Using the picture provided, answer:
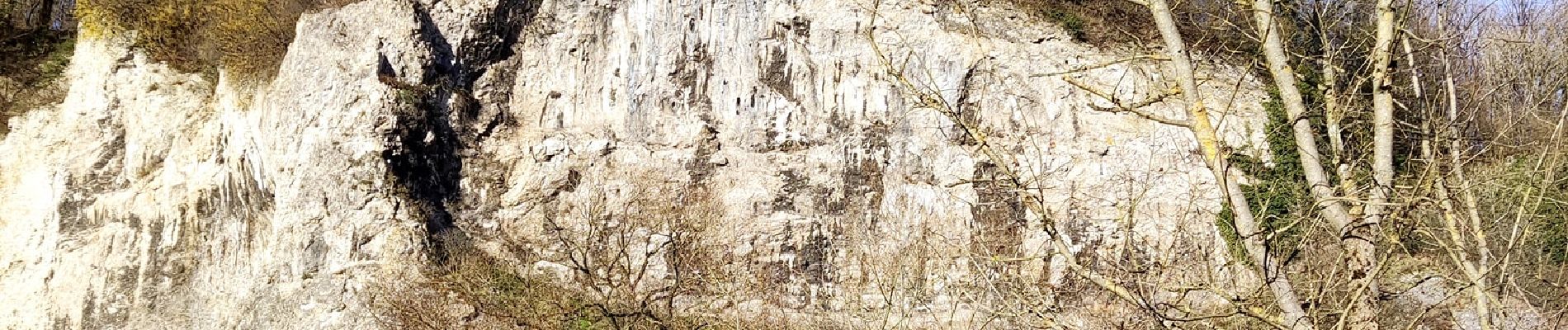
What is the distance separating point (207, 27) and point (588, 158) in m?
6.48

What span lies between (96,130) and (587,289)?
8.77 meters

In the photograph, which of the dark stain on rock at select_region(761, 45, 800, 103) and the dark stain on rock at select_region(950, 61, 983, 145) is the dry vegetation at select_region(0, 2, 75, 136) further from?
the dark stain on rock at select_region(950, 61, 983, 145)

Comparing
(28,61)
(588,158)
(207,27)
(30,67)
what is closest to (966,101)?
(588,158)

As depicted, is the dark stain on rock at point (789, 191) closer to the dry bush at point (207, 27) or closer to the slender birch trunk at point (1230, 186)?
the dry bush at point (207, 27)

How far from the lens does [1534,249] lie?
1110cm

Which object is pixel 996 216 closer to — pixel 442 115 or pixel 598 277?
pixel 598 277

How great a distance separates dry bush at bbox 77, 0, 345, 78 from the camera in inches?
647

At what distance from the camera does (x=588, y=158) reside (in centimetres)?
1566

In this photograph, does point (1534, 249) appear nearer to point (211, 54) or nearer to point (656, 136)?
point (656, 136)

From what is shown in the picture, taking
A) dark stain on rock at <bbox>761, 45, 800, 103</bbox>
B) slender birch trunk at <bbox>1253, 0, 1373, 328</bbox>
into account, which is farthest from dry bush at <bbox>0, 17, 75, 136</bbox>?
slender birch trunk at <bbox>1253, 0, 1373, 328</bbox>

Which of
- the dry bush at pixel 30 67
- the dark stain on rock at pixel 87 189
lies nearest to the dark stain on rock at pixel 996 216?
the dark stain on rock at pixel 87 189

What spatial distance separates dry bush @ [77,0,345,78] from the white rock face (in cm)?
56

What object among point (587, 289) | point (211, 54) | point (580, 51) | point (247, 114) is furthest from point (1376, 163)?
point (211, 54)

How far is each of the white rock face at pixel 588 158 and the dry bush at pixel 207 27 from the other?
0.56 meters
